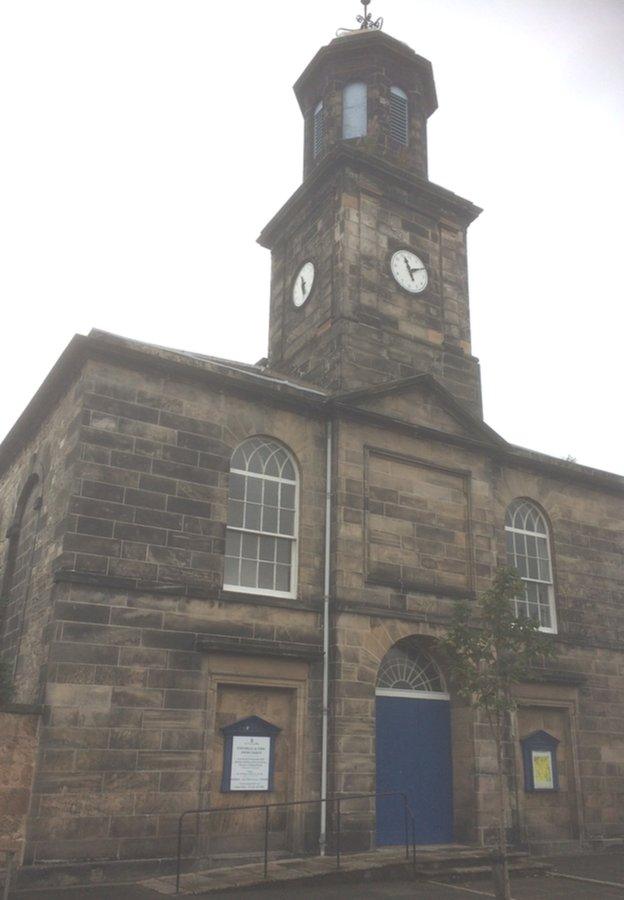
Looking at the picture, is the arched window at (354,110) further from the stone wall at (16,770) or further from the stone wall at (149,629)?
the stone wall at (16,770)

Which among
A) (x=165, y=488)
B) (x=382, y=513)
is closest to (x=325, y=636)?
(x=382, y=513)

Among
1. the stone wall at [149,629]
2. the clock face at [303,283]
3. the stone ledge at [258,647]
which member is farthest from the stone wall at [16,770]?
the clock face at [303,283]

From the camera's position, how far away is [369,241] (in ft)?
55.9

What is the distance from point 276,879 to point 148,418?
22.1ft

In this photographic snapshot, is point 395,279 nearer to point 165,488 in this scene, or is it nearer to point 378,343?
point 378,343

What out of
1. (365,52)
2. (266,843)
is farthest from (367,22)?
(266,843)

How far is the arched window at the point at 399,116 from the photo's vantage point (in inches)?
752

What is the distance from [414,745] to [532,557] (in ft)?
16.1

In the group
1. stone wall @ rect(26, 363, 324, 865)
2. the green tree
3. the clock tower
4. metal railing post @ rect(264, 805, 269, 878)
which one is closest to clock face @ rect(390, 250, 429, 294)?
the clock tower

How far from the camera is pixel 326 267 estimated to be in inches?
673

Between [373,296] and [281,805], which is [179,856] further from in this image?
[373,296]

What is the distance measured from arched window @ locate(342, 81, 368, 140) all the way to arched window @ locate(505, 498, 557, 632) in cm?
917

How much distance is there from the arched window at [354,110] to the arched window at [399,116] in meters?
0.68

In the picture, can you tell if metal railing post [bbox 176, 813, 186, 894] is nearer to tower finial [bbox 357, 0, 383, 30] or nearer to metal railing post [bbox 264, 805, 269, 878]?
metal railing post [bbox 264, 805, 269, 878]
